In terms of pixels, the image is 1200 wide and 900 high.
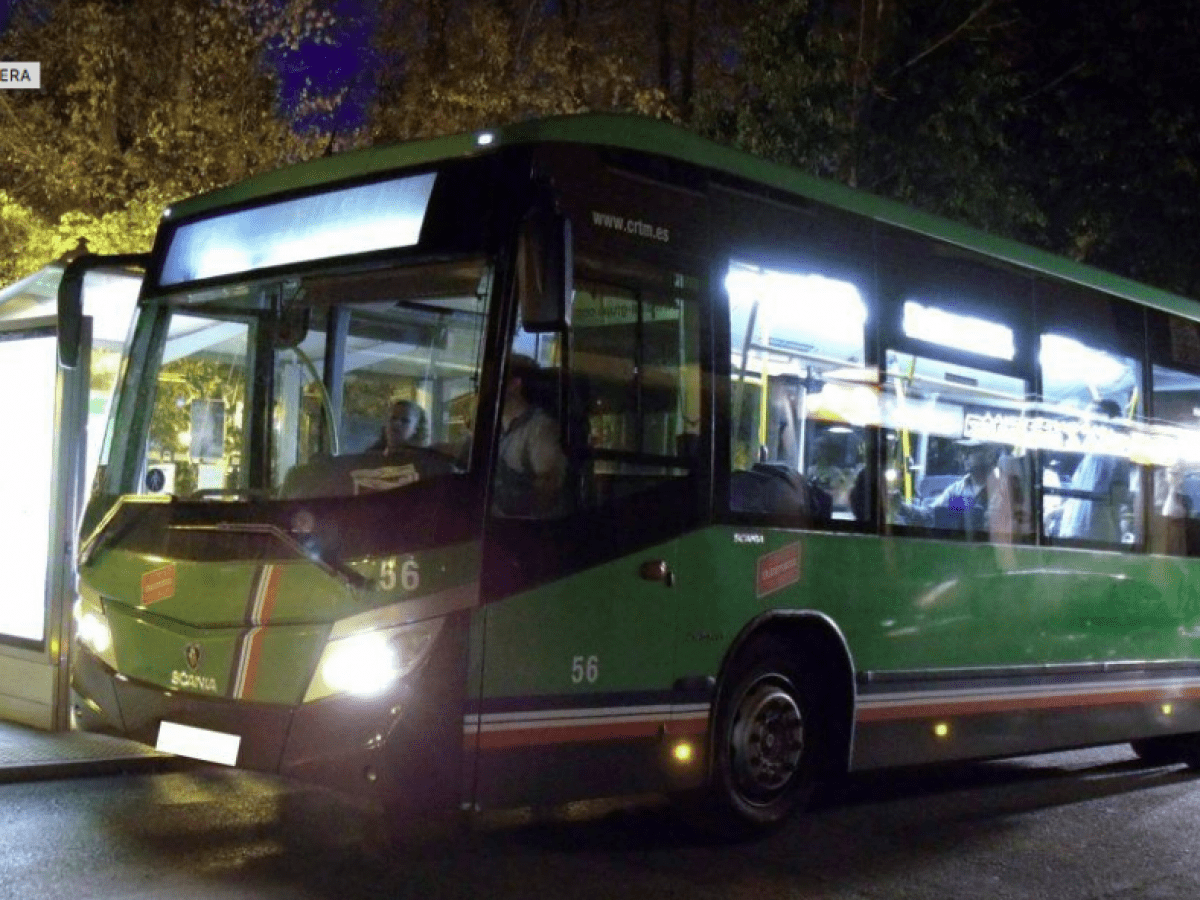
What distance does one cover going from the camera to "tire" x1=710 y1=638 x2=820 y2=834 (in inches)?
306

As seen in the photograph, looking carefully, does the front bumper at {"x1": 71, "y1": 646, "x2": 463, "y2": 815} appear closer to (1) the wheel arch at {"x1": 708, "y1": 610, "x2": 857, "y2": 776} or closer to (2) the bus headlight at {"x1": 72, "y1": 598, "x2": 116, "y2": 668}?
(2) the bus headlight at {"x1": 72, "y1": 598, "x2": 116, "y2": 668}

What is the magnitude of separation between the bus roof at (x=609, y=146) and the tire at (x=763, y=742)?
2.43 meters

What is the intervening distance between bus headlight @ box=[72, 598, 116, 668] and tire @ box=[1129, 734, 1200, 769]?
783 centimetres

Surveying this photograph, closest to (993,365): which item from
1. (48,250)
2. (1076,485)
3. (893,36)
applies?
(1076,485)

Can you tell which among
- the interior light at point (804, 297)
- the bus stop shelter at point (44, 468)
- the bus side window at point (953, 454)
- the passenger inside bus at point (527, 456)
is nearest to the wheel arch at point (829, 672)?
the bus side window at point (953, 454)

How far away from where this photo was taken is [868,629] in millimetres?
8523

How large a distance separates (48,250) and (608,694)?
12624mm

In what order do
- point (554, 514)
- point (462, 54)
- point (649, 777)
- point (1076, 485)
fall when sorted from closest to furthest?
point (554, 514)
point (649, 777)
point (1076, 485)
point (462, 54)

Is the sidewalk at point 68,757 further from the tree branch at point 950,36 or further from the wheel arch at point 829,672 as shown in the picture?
the tree branch at point 950,36

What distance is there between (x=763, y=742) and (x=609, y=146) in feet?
10.1

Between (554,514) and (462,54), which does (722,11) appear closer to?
(462,54)

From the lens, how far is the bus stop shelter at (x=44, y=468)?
404 inches

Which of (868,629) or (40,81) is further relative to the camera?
(40,81)

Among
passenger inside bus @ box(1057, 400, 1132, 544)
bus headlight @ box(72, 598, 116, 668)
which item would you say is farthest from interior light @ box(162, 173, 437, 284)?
passenger inside bus @ box(1057, 400, 1132, 544)
